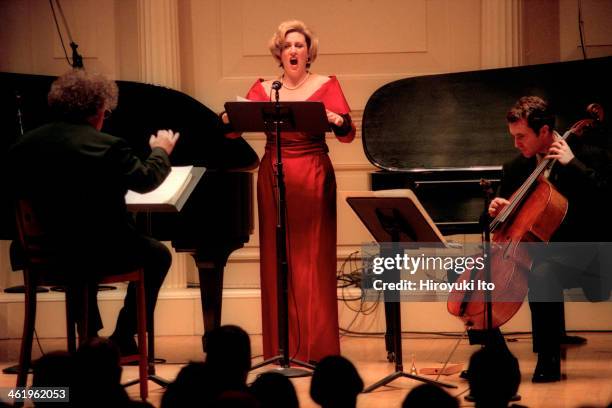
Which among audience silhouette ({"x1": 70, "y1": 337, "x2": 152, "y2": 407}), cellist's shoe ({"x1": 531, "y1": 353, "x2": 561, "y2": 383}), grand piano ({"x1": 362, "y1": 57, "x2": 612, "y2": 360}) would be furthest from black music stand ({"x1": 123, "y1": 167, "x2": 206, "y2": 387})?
cellist's shoe ({"x1": 531, "y1": 353, "x2": 561, "y2": 383})

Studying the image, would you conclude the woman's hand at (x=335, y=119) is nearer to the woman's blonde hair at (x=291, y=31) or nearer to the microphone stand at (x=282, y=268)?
the microphone stand at (x=282, y=268)

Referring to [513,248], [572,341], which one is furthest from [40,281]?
[572,341]

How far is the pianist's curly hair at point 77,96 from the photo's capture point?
3650 mm

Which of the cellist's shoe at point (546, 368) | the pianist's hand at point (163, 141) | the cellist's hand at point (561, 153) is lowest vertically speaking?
the cellist's shoe at point (546, 368)

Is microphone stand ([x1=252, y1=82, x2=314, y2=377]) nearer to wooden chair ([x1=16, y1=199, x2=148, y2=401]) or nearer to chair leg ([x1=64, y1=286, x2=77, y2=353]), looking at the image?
wooden chair ([x1=16, y1=199, x2=148, y2=401])

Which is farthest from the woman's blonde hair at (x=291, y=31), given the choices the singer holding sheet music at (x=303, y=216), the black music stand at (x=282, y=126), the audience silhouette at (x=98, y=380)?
the audience silhouette at (x=98, y=380)

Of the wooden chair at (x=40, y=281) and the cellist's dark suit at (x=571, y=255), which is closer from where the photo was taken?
the wooden chair at (x=40, y=281)

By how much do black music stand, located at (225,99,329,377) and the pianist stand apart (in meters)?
0.63

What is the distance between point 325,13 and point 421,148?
1288 millimetres

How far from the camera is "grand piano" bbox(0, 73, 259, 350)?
15.4ft

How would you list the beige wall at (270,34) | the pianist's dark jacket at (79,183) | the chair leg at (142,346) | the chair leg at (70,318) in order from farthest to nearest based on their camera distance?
the beige wall at (270,34) < the chair leg at (142,346) < the chair leg at (70,318) < the pianist's dark jacket at (79,183)

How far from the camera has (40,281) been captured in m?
3.77

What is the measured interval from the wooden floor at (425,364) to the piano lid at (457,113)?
3.32ft

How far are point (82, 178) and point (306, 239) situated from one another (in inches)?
55.1
